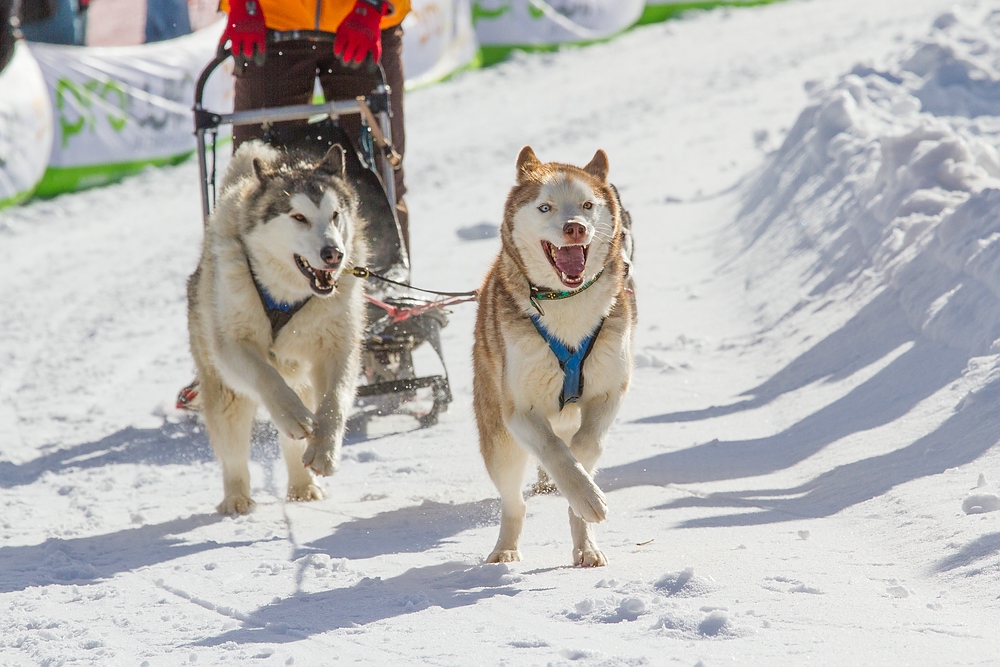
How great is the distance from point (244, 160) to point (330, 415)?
3.26ft

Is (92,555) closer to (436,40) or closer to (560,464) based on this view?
(560,464)

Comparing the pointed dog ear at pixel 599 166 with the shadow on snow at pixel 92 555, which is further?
the pointed dog ear at pixel 599 166

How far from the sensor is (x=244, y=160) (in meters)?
3.82

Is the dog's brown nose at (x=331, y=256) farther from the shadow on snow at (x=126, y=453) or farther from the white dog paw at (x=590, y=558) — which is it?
the shadow on snow at (x=126, y=453)

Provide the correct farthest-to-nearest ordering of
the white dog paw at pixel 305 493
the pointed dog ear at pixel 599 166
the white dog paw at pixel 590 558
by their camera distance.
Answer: the white dog paw at pixel 305 493 < the pointed dog ear at pixel 599 166 < the white dog paw at pixel 590 558

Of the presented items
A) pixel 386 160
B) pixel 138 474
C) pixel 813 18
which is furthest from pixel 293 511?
pixel 813 18

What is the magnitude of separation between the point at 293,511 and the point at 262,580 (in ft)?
2.59

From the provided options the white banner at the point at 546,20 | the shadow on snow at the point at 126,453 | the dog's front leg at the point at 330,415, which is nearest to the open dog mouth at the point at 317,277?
the dog's front leg at the point at 330,415

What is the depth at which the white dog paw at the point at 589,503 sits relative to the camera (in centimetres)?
274

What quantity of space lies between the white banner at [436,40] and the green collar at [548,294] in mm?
9546

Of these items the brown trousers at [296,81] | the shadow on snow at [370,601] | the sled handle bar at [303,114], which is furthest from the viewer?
the brown trousers at [296,81]

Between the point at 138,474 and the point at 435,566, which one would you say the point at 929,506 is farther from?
the point at 138,474

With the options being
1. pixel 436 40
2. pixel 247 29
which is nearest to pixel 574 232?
pixel 247 29

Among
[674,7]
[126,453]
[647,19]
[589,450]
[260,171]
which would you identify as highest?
[674,7]
